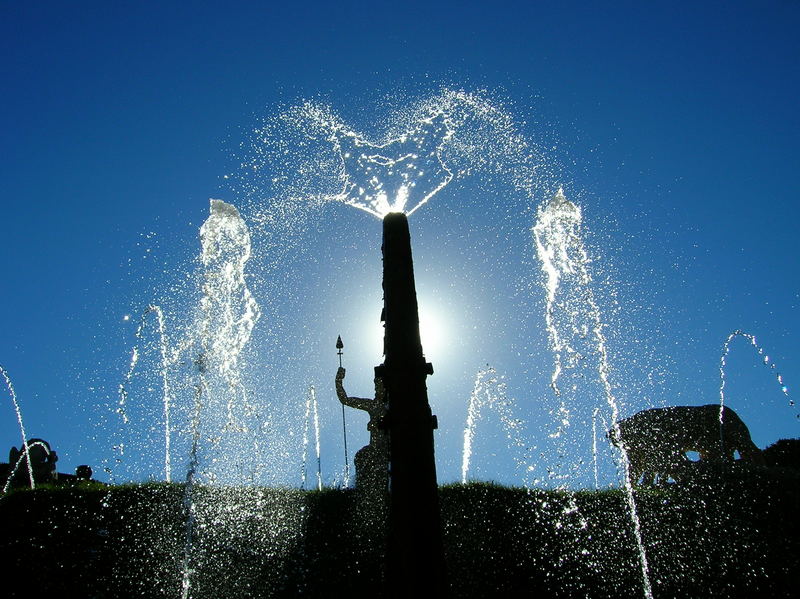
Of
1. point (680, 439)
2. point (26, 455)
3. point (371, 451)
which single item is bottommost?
point (680, 439)

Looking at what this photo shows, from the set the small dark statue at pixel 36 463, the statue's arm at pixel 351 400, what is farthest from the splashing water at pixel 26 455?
the statue's arm at pixel 351 400

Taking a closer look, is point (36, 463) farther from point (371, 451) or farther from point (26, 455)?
point (371, 451)

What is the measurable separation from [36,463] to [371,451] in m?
9.99

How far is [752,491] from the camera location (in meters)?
12.8

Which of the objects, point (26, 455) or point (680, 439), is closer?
point (26, 455)

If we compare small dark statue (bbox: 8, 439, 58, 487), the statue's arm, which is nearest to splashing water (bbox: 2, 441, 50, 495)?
small dark statue (bbox: 8, 439, 58, 487)

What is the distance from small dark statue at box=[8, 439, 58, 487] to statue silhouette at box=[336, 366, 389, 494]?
8.76 metres

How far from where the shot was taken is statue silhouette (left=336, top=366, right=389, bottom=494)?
11.8 metres

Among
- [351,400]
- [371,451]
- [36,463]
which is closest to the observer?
[371,451]

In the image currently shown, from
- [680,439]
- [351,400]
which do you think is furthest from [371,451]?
[680,439]

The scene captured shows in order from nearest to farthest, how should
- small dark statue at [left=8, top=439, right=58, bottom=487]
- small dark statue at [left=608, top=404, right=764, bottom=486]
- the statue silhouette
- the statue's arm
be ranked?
the statue silhouette < the statue's arm < small dark statue at [left=8, top=439, right=58, bottom=487] < small dark statue at [left=608, top=404, right=764, bottom=486]

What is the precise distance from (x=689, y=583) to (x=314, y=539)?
23.1ft

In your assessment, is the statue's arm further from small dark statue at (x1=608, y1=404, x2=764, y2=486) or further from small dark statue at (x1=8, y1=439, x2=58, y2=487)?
small dark statue at (x1=608, y1=404, x2=764, y2=486)

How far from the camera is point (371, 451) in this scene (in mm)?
12164
